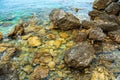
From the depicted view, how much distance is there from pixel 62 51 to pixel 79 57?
1.90m

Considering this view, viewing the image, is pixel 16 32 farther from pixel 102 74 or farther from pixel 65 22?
pixel 102 74

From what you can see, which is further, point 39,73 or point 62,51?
point 62,51

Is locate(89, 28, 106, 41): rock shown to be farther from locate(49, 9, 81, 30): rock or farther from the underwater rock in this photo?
the underwater rock

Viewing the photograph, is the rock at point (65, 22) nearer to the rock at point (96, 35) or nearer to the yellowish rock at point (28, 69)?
the rock at point (96, 35)

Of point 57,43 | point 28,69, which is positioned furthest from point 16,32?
point 28,69

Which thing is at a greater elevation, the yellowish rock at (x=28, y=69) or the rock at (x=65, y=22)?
the rock at (x=65, y=22)

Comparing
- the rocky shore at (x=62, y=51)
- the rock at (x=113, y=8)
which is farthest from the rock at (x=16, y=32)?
the rock at (x=113, y=8)

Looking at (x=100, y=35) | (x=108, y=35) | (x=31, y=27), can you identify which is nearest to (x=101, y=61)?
(x=100, y=35)

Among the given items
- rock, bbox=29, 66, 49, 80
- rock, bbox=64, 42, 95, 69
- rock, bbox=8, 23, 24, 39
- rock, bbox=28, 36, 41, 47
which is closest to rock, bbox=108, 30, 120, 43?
rock, bbox=64, 42, 95, 69

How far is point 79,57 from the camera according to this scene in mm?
8977

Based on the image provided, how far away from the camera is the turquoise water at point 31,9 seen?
618 inches

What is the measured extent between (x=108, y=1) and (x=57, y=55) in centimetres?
867

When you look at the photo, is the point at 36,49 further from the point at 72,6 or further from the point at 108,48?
the point at 72,6

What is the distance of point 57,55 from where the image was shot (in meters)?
10.4
